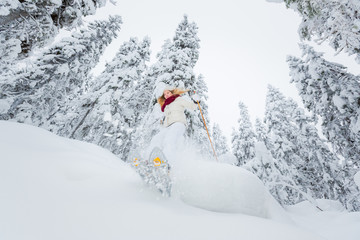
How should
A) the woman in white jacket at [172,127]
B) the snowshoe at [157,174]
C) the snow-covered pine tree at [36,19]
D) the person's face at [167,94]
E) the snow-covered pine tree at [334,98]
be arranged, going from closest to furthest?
the snowshoe at [157,174] → the woman in white jacket at [172,127] → the person's face at [167,94] → the snow-covered pine tree at [36,19] → the snow-covered pine tree at [334,98]

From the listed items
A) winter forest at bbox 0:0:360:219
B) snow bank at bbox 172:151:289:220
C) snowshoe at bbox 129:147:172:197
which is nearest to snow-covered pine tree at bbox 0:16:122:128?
winter forest at bbox 0:0:360:219

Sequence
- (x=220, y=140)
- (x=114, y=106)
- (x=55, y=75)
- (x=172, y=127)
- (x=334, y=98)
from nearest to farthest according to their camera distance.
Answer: (x=172, y=127)
(x=334, y=98)
(x=55, y=75)
(x=114, y=106)
(x=220, y=140)

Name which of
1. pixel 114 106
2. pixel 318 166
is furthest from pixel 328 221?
pixel 318 166

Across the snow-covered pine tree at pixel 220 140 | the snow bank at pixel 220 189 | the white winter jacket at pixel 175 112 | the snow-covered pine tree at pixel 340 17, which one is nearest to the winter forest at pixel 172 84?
the snow-covered pine tree at pixel 340 17

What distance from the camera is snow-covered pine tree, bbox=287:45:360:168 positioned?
34.3 feet

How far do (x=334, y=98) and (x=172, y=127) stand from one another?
10.9 metres

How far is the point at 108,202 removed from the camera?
6.97 ft

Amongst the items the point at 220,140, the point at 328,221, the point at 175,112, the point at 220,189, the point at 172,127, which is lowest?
the point at 220,189

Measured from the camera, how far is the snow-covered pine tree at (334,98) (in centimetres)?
1045

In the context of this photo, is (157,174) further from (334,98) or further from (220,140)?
(220,140)

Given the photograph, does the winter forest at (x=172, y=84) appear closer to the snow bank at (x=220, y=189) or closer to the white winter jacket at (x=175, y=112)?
the snow bank at (x=220, y=189)

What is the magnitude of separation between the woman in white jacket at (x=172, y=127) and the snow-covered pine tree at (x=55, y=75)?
1030 centimetres

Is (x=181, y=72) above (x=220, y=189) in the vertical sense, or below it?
above

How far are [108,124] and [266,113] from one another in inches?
711
